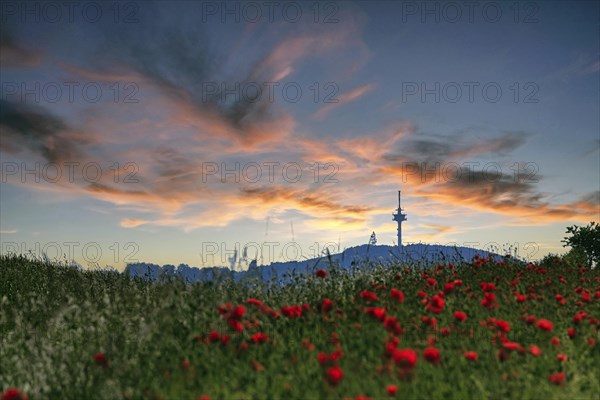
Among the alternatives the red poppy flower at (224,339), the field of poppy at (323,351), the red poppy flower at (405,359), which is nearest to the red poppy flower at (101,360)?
the field of poppy at (323,351)

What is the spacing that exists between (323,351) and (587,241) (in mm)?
18513

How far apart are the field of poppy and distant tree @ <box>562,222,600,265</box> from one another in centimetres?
1318

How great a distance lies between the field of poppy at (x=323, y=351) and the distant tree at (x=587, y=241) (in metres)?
13.2

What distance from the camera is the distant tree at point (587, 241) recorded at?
2069 centimetres

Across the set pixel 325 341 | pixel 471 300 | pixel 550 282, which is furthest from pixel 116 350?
pixel 550 282

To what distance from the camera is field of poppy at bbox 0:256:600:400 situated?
17.0ft

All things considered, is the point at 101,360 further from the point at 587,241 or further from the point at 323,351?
the point at 587,241

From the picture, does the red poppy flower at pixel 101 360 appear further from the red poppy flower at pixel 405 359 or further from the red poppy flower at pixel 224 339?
the red poppy flower at pixel 405 359

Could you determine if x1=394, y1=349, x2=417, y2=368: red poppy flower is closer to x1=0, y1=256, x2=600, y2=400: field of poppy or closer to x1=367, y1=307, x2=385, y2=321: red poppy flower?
x1=0, y1=256, x2=600, y2=400: field of poppy

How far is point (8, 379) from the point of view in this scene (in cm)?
655

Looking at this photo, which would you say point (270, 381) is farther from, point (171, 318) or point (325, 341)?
point (171, 318)

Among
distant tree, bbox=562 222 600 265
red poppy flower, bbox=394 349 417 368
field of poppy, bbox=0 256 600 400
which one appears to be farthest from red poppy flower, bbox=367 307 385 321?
distant tree, bbox=562 222 600 265

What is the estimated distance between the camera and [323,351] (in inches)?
243

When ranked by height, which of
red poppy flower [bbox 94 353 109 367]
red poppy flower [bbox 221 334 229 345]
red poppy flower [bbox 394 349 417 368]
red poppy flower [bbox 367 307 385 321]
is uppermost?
red poppy flower [bbox 367 307 385 321]
